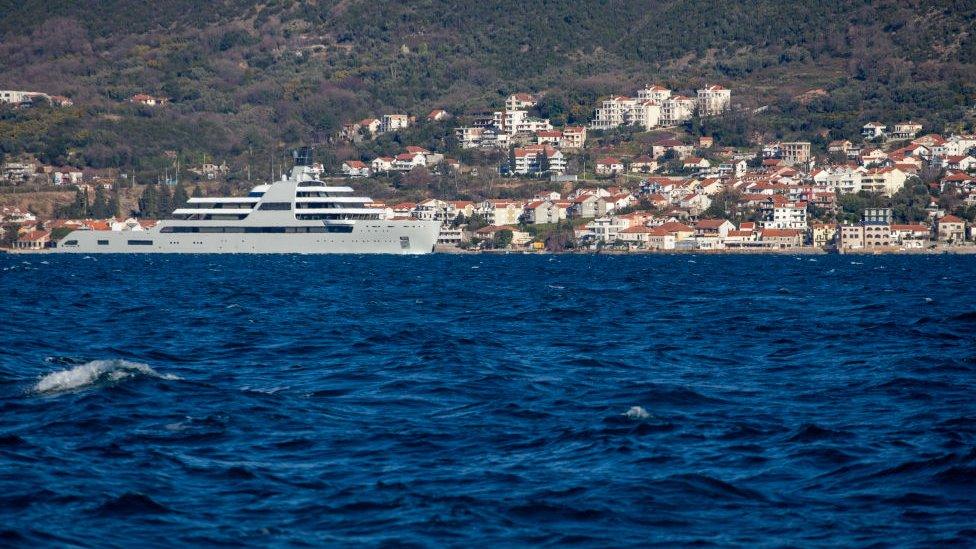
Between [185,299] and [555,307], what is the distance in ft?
34.9

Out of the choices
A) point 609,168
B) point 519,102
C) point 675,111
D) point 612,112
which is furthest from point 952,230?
point 519,102

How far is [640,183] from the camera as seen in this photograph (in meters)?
150

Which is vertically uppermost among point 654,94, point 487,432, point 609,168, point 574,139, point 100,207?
point 654,94

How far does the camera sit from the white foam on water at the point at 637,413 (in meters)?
17.0

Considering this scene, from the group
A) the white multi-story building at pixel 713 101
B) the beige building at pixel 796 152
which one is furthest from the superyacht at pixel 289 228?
the white multi-story building at pixel 713 101

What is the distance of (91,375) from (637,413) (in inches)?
282

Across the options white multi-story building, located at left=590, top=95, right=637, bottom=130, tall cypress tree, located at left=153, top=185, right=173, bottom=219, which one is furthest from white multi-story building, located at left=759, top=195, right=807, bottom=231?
tall cypress tree, located at left=153, top=185, right=173, bottom=219

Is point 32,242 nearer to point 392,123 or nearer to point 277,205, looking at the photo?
point 277,205

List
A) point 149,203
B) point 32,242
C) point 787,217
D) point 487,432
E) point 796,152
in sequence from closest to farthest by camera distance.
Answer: point 487,432
point 32,242
point 787,217
point 149,203
point 796,152

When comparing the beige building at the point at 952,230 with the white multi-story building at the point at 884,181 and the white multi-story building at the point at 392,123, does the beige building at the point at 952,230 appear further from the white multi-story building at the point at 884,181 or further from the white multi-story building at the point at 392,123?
the white multi-story building at the point at 392,123

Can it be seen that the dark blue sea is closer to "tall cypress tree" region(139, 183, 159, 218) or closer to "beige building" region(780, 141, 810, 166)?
"tall cypress tree" region(139, 183, 159, 218)

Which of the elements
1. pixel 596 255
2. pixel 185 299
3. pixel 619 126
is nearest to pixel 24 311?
pixel 185 299

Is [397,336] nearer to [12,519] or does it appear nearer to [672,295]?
[12,519]

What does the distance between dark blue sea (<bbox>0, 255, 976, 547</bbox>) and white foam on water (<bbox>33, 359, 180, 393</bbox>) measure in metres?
0.07
